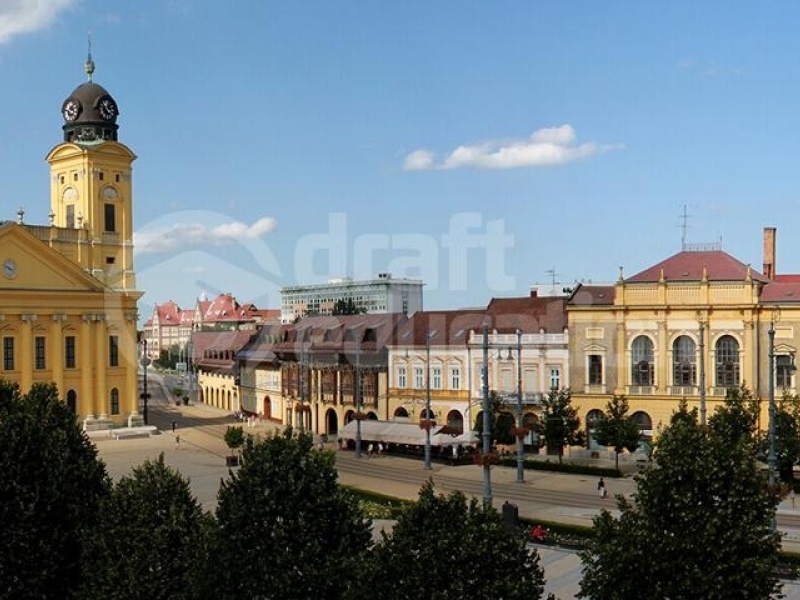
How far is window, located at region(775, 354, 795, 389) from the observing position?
5684 cm

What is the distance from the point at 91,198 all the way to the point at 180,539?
61.2m

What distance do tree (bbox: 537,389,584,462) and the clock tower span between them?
1537 inches

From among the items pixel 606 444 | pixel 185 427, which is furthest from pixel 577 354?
pixel 185 427

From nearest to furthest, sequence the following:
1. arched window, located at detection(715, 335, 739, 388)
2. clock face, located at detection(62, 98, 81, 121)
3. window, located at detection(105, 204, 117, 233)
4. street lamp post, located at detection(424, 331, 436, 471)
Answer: street lamp post, located at detection(424, 331, 436, 471), arched window, located at detection(715, 335, 739, 388), window, located at detection(105, 204, 117, 233), clock face, located at detection(62, 98, 81, 121)

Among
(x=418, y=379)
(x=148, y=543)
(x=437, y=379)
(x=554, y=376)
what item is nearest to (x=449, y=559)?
(x=148, y=543)

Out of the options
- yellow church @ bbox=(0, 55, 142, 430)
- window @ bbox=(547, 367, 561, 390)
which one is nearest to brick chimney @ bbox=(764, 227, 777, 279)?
window @ bbox=(547, 367, 561, 390)

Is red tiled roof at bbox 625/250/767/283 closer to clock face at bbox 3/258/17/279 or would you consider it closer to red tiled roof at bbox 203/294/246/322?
clock face at bbox 3/258/17/279

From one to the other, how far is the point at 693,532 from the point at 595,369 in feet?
147

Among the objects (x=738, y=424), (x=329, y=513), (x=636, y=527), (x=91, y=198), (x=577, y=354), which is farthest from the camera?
(x=91, y=198)

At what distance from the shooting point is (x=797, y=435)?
45719 mm

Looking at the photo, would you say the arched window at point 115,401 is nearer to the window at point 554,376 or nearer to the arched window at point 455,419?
the arched window at point 455,419

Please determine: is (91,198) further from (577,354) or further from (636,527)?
(636,527)

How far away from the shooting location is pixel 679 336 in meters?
60.2

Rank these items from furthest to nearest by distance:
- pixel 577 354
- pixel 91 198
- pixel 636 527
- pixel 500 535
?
pixel 91 198, pixel 577 354, pixel 636 527, pixel 500 535
